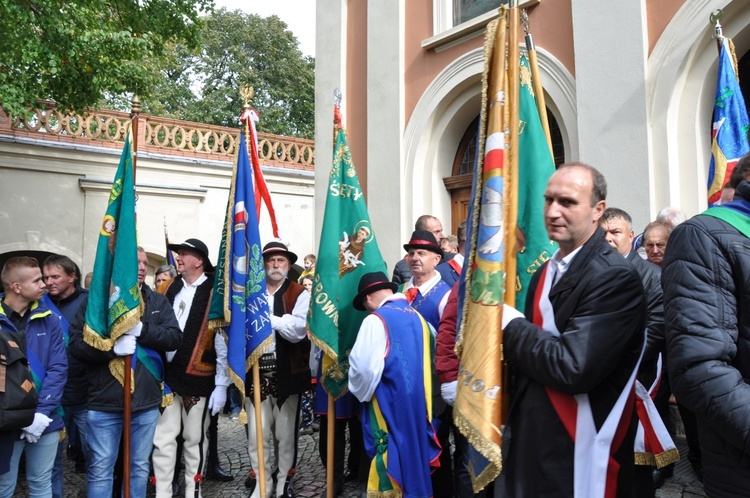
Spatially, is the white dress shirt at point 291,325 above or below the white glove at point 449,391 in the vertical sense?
above

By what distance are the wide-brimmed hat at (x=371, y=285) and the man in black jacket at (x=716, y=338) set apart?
8.23ft

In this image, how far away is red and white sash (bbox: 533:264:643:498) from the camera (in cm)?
234

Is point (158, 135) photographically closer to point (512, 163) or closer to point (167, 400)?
point (167, 400)

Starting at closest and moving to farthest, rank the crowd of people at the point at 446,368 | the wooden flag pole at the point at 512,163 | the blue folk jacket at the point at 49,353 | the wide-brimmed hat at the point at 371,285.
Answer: the crowd of people at the point at 446,368 < the wooden flag pole at the point at 512,163 < the blue folk jacket at the point at 49,353 < the wide-brimmed hat at the point at 371,285

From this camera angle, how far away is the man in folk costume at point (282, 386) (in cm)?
521

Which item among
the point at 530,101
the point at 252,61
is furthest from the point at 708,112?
the point at 252,61

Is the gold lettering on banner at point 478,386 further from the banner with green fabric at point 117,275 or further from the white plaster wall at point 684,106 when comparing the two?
the white plaster wall at point 684,106

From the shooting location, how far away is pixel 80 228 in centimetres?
1491

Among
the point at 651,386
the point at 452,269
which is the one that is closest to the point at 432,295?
the point at 452,269

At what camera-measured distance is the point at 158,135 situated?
1638cm

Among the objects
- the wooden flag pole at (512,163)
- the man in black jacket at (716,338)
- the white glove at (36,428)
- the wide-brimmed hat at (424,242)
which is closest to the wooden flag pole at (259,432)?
the white glove at (36,428)

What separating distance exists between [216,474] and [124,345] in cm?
200

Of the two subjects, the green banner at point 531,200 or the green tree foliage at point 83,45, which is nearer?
the green banner at point 531,200

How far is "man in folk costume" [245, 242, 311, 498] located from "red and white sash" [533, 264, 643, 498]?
315cm
